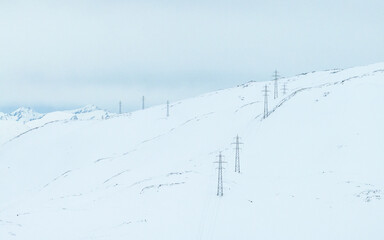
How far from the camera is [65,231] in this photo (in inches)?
1528

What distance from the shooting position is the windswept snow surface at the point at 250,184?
118ft

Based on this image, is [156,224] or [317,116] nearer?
[156,224]

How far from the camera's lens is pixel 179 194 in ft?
144

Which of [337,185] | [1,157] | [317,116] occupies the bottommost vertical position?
[1,157]

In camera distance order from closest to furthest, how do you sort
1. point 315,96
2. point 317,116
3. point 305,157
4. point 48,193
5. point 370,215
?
point 370,215, point 305,157, point 317,116, point 315,96, point 48,193

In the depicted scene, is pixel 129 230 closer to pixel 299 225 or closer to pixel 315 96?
pixel 299 225

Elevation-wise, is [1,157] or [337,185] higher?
[337,185]

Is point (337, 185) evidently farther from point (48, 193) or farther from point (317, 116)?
point (48, 193)

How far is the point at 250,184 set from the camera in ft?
159

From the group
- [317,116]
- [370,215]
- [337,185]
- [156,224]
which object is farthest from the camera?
[317,116]

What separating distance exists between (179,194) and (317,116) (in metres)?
30.7

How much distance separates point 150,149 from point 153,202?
49316 mm

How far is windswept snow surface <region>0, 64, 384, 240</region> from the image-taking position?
36031 millimetres

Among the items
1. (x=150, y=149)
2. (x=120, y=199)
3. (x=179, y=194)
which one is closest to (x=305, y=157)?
(x=179, y=194)
